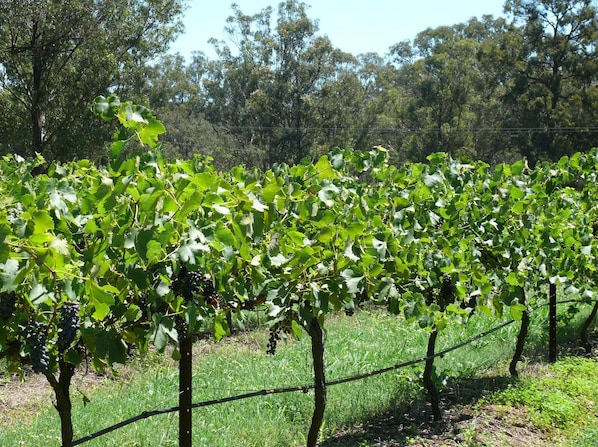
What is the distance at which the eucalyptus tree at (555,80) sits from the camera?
104 feet

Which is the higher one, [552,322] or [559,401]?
[552,322]

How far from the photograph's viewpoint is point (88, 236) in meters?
2.85

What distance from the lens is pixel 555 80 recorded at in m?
32.8

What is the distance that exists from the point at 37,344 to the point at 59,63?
1858cm

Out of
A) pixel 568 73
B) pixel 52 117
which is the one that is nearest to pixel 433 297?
pixel 52 117

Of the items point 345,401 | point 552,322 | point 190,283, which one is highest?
point 190,283

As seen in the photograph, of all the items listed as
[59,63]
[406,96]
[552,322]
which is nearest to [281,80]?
[406,96]

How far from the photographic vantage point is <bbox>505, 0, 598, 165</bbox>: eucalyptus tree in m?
31.6

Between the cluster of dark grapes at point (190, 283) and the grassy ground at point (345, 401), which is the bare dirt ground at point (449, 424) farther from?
the cluster of dark grapes at point (190, 283)

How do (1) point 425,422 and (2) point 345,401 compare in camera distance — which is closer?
(1) point 425,422

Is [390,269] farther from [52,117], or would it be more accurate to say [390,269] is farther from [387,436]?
[52,117]

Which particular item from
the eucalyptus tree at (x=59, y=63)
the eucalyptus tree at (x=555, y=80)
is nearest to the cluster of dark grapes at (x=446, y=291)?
the eucalyptus tree at (x=59, y=63)

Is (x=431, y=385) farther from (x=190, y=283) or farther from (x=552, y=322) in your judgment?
(x=190, y=283)

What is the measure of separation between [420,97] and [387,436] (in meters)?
34.8
